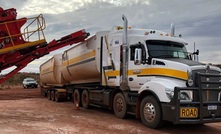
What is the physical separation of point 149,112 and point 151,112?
0.09 meters

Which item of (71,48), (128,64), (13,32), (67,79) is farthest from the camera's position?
(67,79)

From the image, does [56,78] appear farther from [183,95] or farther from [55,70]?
[183,95]

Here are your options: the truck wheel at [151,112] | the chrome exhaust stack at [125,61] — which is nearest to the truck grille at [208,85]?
the truck wheel at [151,112]

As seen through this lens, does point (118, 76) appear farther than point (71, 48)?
No

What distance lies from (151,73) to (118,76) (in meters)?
2.14

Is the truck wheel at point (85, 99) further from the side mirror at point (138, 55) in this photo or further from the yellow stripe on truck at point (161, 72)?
the side mirror at point (138, 55)

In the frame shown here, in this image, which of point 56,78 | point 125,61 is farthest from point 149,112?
point 56,78

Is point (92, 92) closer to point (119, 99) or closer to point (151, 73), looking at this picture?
point (119, 99)

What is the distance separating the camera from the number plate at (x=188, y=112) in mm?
7840

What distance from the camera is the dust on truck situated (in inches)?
320

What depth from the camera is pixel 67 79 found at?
18.0m

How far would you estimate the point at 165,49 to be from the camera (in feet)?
32.7

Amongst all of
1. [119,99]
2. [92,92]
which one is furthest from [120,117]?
[92,92]

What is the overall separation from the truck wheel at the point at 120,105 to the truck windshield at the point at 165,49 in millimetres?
2346
